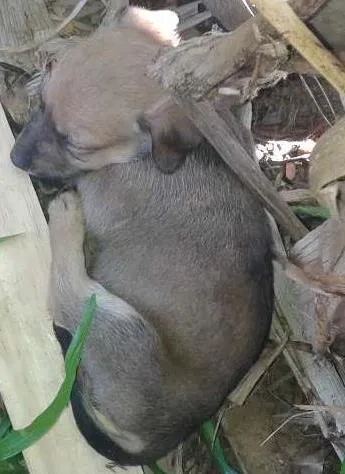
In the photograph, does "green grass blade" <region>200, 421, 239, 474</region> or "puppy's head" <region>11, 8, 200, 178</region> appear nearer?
"puppy's head" <region>11, 8, 200, 178</region>

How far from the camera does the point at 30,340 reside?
4309 millimetres

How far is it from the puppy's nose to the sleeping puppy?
0.7 inches

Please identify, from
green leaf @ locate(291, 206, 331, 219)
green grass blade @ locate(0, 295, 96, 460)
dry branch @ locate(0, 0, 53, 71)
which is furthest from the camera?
dry branch @ locate(0, 0, 53, 71)

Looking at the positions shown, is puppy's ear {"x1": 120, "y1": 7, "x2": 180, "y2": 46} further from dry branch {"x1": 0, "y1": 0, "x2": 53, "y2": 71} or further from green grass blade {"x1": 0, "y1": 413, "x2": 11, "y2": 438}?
green grass blade {"x1": 0, "y1": 413, "x2": 11, "y2": 438}

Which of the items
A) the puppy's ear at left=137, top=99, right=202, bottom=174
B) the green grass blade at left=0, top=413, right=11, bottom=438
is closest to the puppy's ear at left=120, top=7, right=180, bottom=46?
the puppy's ear at left=137, top=99, right=202, bottom=174

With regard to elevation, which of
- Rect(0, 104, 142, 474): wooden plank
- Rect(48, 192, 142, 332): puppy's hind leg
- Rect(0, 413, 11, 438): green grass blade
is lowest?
Rect(0, 413, 11, 438): green grass blade

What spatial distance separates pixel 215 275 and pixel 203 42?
1075mm

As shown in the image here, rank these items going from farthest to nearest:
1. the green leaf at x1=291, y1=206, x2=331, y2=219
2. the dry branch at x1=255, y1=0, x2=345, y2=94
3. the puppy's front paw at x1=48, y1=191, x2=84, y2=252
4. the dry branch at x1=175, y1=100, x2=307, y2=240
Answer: the green leaf at x1=291, y1=206, x2=331, y2=219, the puppy's front paw at x1=48, y1=191, x2=84, y2=252, the dry branch at x1=175, y1=100, x2=307, y2=240, the dry branch at x1=255, y1=0, x2=345, y2=94

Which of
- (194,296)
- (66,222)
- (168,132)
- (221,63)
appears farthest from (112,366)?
(221,63)

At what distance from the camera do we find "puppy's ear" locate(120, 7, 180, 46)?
4055mm

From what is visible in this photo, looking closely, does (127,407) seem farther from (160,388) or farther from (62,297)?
(62,297)

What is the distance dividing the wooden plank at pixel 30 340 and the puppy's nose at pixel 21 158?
5.4 inches

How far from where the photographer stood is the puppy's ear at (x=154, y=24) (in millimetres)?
4055

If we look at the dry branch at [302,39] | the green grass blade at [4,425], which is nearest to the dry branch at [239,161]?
the dry branch at [302,39]
